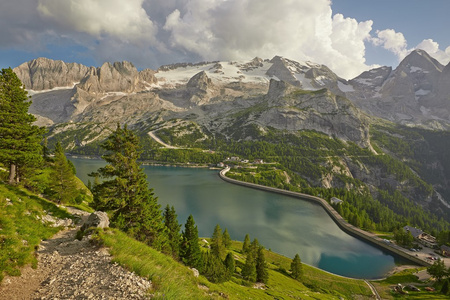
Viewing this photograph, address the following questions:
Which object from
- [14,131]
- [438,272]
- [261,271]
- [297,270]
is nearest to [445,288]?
[438,272]

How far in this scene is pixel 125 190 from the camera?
2450 centimetres

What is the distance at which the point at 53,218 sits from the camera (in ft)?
60.1

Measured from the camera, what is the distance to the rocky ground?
26.6ft

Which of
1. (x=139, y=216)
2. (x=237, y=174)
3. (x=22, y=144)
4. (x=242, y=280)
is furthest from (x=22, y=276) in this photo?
(x=237, y=174)

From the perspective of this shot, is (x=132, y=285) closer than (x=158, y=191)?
Yes

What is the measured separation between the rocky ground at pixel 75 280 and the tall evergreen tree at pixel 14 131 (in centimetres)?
1665

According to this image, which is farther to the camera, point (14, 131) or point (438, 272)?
point (438, 272)

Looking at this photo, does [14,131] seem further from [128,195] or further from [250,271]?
[250,271]

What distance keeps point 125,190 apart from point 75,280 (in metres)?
16.3

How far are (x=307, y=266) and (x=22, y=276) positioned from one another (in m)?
65.1

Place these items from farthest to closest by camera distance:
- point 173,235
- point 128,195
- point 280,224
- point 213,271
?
point 280,224, point 173,235, point 213,271, point 128,195

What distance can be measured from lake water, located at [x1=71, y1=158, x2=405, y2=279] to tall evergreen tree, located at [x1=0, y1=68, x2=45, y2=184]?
54.7 m

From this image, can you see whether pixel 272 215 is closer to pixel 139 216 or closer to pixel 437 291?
pixel 437 291

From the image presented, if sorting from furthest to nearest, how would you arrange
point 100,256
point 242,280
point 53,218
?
point 242,280 → point 53,218 → point 100,256
